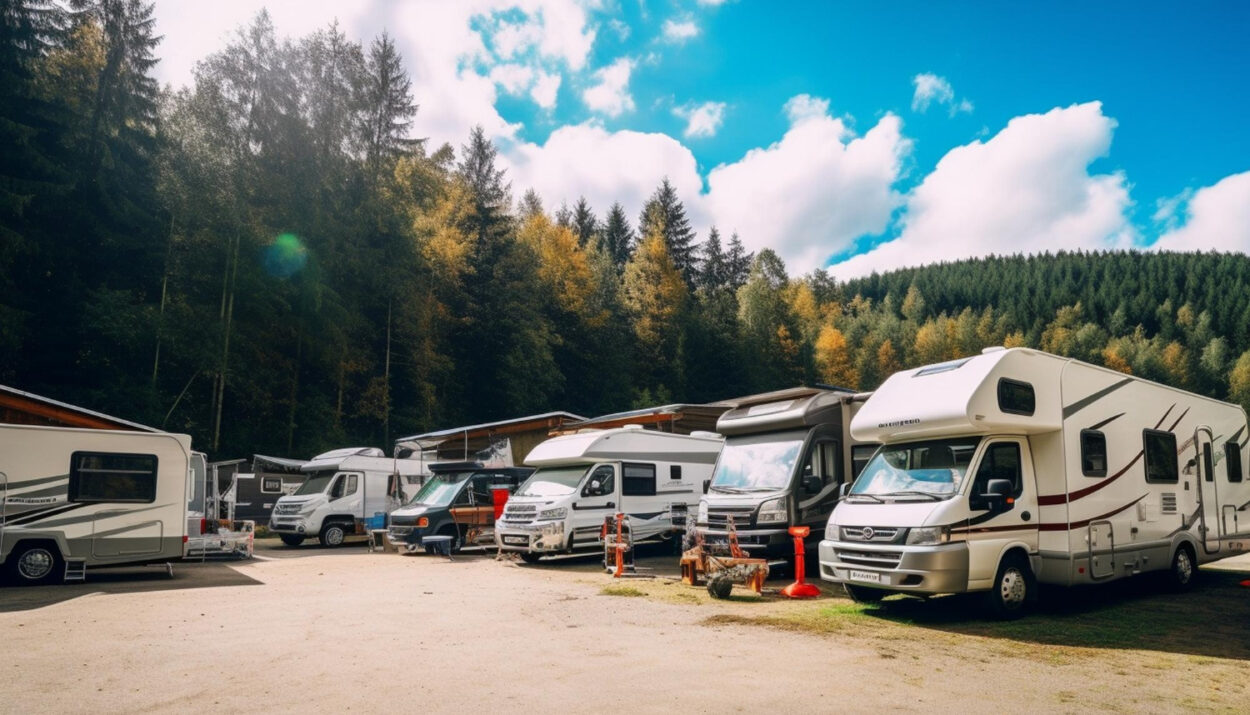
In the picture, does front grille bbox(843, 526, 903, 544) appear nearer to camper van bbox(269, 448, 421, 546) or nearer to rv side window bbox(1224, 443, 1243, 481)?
rv side window bbox(1224, 443, 1243, 481)

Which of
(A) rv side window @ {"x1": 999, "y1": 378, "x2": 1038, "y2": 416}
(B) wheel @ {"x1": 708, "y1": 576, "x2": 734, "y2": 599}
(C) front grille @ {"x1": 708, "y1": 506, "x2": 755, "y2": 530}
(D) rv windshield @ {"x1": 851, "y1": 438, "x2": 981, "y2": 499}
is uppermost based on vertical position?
(A) rv side window @ {"x1": 999, "y1": 378, "x2": 1038, "y2": 416}

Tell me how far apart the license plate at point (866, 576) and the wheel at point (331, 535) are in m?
15.6

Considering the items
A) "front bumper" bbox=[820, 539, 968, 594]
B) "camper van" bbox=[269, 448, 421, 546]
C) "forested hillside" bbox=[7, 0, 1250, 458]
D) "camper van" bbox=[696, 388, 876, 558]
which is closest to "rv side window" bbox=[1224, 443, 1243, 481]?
"camper van" bbox=[696, 388, 876, 558]

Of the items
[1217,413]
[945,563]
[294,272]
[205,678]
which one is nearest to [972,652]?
[945,563]

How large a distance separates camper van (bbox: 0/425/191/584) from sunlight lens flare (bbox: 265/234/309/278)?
13116mm

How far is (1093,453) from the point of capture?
365 inches

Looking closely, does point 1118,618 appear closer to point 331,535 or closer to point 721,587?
point 721,587

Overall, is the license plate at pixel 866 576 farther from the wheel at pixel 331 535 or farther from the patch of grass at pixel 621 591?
the wheel at pixel 331 535

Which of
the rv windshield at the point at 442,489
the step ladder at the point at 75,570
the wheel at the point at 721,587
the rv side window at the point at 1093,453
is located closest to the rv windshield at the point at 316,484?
the rv windshield at the point at 442,489

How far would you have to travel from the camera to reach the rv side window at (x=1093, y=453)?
30.0ft

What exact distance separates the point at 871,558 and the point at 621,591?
13.1 ft

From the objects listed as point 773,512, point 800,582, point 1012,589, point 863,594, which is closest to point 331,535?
point 773,512

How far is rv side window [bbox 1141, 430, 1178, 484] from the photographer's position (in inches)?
400

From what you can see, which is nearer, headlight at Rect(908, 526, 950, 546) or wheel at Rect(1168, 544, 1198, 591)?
headlight at Rect(908, 526, 950, 546)
